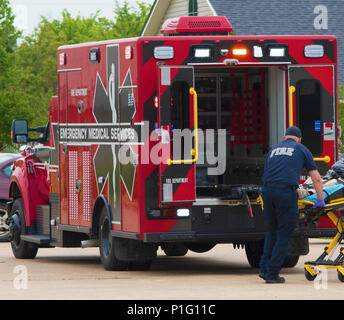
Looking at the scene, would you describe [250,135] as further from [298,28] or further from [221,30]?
[298,28]

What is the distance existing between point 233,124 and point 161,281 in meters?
3.09

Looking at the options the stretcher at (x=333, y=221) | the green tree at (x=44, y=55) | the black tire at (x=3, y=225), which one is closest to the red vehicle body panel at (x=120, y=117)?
the stretcher at (x=333, y=221)

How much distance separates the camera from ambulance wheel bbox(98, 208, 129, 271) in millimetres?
14656

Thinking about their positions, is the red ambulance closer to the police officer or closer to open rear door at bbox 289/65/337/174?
open rear door at bbox 289/65/337/174

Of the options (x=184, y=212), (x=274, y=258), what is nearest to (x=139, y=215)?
(x=184, y=212)

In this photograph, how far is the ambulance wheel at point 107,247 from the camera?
577 inches

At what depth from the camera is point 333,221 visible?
1320 cm

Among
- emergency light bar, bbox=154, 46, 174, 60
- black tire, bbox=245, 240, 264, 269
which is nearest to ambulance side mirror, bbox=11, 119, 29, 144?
black tire, bbox=245, 240, 264, 269

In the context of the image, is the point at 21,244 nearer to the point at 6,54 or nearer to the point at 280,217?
the point at 280,217

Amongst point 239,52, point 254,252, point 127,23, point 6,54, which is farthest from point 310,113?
point 127,23

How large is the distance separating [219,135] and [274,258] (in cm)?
316

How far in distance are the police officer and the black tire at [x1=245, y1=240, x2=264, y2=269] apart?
2718 millimetres

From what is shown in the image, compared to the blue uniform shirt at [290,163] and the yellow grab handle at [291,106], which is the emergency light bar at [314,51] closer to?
the yellow grab handle at [291,106]
